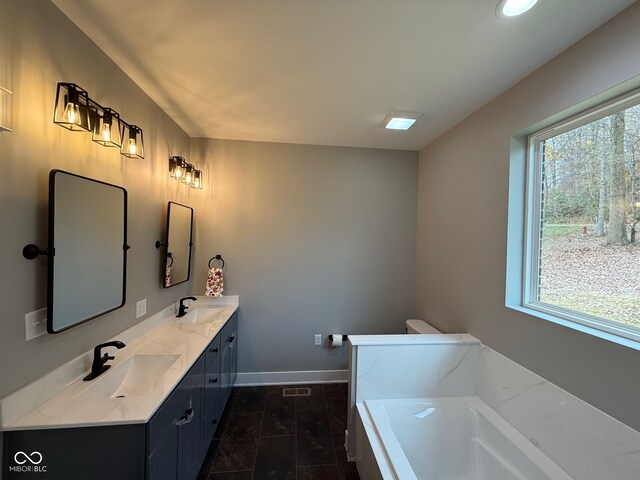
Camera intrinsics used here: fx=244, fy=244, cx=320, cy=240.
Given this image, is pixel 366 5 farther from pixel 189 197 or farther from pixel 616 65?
pixel 189 197

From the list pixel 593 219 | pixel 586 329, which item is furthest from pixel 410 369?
pixel 593 219

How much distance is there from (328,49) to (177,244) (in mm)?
1940

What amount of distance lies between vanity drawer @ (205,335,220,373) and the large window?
2218mm

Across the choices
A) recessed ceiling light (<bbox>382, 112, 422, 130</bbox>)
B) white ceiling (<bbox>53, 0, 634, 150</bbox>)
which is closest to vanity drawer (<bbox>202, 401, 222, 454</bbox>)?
white ceiling (<bbox>53, 0, 634, 150</bbox>)

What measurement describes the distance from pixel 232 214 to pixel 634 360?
9.56 feet

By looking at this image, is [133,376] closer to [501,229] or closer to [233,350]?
[233,350]

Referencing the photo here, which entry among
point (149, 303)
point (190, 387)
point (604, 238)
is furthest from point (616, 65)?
point (149, 303)

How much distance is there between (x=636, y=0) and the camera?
105cm

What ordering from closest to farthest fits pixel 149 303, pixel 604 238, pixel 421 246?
pixel 604 238, pixel 149 303, pixel 421 246

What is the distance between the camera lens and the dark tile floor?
1.72m

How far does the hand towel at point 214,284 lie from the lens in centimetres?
253

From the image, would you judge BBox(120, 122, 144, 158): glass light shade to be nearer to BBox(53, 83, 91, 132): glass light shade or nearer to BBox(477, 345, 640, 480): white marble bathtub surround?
BBox(53, 83, 91, 132): glass light shade

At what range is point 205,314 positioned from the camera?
2.42 m

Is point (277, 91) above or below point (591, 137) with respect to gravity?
above
